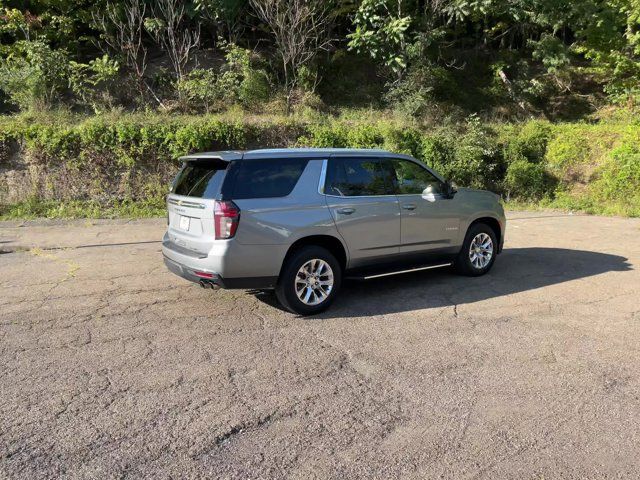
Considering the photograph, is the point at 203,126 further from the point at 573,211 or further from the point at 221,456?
the point at 221,456

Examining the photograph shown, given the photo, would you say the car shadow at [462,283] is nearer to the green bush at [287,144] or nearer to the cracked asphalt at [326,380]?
the cracked asphalt at [326,380]

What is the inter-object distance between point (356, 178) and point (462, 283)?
2117 millimetres

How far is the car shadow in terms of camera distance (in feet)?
20.5

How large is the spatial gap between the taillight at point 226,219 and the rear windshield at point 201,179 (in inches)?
7.9

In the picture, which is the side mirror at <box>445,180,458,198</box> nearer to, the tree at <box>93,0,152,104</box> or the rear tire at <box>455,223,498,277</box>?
the rear tire at <box>455,223,498,277</box>

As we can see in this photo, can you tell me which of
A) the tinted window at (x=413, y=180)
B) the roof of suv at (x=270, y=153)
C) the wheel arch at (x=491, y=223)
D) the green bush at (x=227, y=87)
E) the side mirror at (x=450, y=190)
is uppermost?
the green bush at (x=227, y=87)

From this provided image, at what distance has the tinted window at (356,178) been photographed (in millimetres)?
6145

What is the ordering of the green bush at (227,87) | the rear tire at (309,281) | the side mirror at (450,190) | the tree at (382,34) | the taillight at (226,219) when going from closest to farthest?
the taillight at (226,219), the rear tire at (309,281), the side mirror at (450,190), the green bush at (227,87), the tree at (382,34)

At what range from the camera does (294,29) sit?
17.9 meters

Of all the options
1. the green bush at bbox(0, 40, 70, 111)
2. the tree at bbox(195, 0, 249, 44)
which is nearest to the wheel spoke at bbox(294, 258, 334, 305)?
the green bush at bbox(0, 40, 70, 111)

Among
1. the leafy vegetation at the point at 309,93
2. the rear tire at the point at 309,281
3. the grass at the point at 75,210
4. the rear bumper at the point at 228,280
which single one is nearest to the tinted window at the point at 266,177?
the rear tire at the point at 309,281

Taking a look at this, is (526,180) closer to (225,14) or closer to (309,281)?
(225,14)

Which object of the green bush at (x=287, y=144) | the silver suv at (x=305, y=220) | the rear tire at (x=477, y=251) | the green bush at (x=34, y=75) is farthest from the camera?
the green bush at (x=34, y=75)

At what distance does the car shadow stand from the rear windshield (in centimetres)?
151
